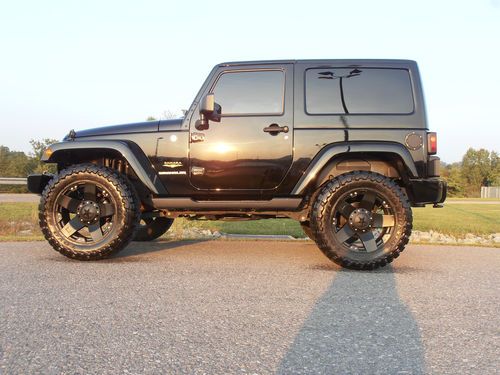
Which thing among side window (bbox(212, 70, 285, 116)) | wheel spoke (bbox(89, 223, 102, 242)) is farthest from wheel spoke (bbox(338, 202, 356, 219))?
wheel spoke (bbox(89, 223, 102, 242))

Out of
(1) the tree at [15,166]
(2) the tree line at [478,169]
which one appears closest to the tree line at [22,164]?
(1) the tree at [15,166]

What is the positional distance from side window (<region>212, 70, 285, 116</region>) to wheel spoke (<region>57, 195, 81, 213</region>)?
193 cm

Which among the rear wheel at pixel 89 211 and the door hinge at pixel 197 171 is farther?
the door hinge at pixel 197 171

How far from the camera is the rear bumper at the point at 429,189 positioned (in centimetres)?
461

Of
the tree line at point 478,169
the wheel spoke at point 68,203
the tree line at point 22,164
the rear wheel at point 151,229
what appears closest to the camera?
the wheel spoke at point 68,203

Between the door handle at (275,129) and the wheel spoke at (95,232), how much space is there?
2100 millimetres

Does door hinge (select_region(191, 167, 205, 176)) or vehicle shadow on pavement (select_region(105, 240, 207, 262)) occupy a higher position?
door hinge (select_region(191, 167, 205, 176))

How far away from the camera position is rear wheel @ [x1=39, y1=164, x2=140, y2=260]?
4.68 metres

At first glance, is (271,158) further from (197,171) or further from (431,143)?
(431,143)

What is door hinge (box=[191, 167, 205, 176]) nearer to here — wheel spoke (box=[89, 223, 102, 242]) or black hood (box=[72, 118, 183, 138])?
black hood (box=[72, 118, 183, 138])

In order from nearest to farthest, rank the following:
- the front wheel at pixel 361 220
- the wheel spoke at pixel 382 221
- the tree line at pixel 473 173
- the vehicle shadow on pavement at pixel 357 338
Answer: the vehicle shadow on pavement at pixel 357 338 → the front wheel at pixel 361 220 → the wheel spoke at pixel 382 221 → the tree line at pixel 473 173

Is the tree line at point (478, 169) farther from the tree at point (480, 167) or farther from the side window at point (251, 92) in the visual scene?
the side window at point (251, 92)

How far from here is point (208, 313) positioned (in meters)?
2.78

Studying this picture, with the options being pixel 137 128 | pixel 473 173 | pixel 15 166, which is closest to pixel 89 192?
pixel 137 128
